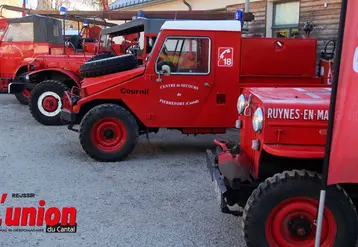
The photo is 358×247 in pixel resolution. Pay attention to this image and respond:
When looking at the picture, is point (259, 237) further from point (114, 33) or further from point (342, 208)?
point (114, 33)

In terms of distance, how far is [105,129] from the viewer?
6.99 meters

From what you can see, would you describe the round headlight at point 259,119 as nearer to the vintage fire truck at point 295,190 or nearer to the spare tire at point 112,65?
the vintage fire truck at point 295,190

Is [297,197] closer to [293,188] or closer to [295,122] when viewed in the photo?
[293,188]

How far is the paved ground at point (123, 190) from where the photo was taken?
4.24m

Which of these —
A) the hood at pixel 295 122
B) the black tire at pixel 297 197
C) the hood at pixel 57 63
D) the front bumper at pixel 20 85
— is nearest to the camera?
the black tire at pixel 297 197

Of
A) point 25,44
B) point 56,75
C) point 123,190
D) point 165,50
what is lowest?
point 123,190

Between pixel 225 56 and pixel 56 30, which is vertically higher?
pixel 56 30

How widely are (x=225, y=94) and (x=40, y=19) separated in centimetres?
762

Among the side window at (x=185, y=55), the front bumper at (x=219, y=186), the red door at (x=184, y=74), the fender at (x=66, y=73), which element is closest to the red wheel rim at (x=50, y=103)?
the fender at (x=66, y=73)

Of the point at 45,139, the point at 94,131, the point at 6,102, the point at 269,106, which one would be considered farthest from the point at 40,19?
the point at 269,106

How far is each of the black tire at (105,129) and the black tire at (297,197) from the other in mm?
3732

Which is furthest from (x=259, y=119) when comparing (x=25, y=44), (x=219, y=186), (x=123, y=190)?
(x=25, y=44)

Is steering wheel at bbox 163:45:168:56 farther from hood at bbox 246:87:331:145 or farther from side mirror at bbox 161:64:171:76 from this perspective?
hood at bbox 246:87:331:145

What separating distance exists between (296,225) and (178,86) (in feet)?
12.6
